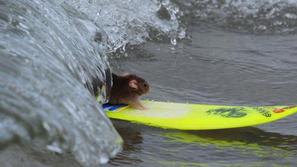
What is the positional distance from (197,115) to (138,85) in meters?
0.40

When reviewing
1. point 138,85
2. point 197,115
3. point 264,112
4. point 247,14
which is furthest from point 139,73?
point 247,14

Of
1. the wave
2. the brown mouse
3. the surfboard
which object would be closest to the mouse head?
the brown mouse

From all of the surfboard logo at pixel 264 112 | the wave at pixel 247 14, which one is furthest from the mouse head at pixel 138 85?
the wave at pixel 247 14

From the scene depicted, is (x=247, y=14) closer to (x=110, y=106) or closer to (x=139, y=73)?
(x=139, y=73)

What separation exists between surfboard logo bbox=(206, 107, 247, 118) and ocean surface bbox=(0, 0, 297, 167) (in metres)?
0.09

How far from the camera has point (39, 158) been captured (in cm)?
321

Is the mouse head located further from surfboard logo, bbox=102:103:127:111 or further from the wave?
the wave

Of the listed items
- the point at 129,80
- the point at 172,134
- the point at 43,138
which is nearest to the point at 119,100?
the point at 129,80

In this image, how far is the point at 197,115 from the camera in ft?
14.0

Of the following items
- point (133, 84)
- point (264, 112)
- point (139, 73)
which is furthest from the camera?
point (139, 73)

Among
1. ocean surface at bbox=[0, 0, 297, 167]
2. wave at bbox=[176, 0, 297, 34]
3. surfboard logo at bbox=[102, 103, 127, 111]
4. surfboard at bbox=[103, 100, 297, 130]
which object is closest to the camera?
ocean surface at bbox=[0, 0, 297, 167]

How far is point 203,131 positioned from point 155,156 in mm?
536

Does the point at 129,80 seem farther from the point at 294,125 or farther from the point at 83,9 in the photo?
the point at 83,9

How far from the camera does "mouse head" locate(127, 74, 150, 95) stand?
4355mm
